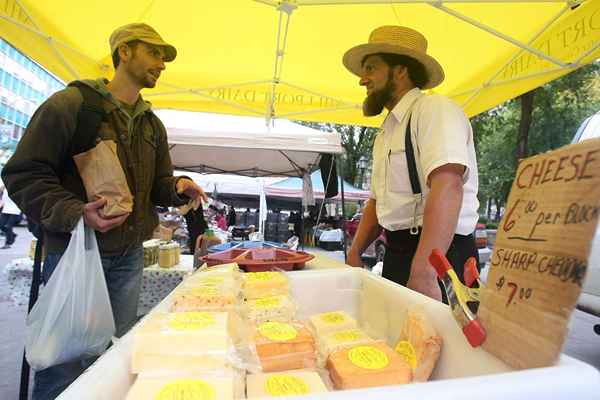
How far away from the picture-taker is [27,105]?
2769 centimetres

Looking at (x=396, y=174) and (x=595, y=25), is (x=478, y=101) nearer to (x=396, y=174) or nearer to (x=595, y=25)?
(x=595, y=25)

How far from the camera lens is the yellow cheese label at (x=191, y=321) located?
1.81ft

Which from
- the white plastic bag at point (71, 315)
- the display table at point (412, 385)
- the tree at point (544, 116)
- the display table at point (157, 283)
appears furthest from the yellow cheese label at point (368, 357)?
the tree at point (544, 116)

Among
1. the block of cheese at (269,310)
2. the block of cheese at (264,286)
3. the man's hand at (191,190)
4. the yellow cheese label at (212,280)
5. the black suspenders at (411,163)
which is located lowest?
the block of cheese at (269,310)

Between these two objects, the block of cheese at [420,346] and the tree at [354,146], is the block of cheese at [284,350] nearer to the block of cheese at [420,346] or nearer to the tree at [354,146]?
the block of cheese at [420,346]

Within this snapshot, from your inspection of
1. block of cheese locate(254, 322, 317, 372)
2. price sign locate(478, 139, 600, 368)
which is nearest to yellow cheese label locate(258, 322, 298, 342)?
block of cheese locate(254, 322, 317, 372)

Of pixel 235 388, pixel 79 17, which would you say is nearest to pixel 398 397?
pixel 235 388

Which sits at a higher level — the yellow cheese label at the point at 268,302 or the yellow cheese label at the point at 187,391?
the yellow cheese label at the point at 268,302

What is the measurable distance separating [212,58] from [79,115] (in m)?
2.10

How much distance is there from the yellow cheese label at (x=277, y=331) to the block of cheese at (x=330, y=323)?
3.6 inches

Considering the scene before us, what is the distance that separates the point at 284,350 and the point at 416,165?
41.3 inches

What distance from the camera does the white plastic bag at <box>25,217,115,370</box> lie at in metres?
1.13

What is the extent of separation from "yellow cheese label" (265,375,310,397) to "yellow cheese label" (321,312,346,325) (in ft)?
0.96

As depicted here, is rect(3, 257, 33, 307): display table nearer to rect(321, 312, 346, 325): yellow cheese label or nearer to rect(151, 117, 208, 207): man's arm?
rect(151, 117, 208, 207): man's arm
